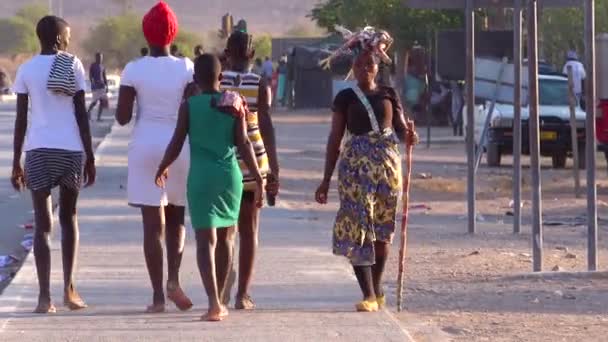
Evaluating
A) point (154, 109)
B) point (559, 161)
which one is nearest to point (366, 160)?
point (154, 109)

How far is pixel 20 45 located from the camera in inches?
3920

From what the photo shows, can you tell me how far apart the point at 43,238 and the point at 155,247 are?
714mm

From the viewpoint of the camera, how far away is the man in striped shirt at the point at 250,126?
905 centimetres

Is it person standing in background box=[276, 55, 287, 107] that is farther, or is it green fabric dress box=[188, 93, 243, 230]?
person standing in background box=[276, 55, 287, 107]

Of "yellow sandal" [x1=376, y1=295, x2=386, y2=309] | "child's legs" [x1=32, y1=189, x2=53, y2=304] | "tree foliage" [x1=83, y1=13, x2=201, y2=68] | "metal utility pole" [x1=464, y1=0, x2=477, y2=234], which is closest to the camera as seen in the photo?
"child's legs" [x1=32, y1=189, x2=53, y2=304]

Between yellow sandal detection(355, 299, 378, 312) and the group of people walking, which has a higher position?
the group of people walking

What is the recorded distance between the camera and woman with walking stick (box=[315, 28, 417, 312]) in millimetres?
9078

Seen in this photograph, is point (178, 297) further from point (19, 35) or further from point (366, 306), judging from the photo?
point (19, 35)

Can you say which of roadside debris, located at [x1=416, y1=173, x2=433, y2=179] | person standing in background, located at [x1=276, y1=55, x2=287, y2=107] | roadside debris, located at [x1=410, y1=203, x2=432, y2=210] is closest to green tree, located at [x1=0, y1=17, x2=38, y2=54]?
person standing in background, located at [x1=276, y1=55, x2=287, y2=107]

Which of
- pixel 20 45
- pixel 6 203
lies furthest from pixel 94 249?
pixel 20 45

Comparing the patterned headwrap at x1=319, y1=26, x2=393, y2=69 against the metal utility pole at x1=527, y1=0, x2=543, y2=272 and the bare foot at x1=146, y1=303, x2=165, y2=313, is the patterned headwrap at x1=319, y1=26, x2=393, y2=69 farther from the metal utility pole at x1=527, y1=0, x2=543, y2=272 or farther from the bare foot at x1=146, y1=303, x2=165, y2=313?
the metal utility pole at x1=527, y1=0, x2=543, y2=272

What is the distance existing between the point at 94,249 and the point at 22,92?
3.75 meters

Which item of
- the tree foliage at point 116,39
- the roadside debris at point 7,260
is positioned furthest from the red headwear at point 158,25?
the tree foliage at point 116,39

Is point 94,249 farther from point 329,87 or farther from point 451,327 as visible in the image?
point 329,87
